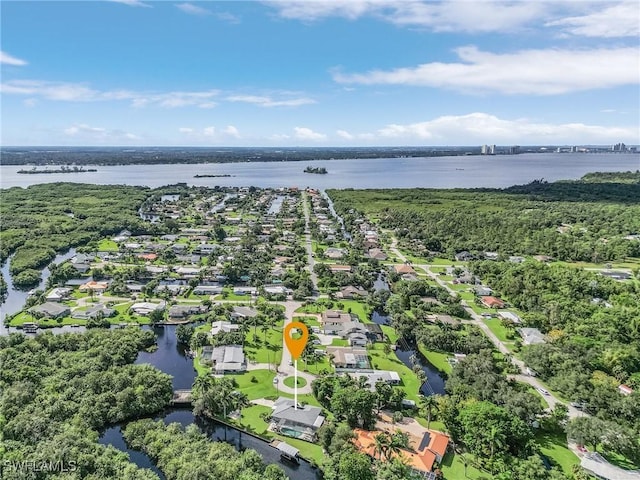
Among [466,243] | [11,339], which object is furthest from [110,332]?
[466,243]

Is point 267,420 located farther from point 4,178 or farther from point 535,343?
point 4,178

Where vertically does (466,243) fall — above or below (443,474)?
above

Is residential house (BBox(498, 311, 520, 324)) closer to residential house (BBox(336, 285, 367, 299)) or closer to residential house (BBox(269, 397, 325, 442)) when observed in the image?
residential house (BBox(336, 285, 367, 299))

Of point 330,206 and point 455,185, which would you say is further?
point 455,185

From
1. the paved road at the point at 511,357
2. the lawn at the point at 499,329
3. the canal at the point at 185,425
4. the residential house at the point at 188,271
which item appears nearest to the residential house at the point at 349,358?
the canal at the point at 185,425

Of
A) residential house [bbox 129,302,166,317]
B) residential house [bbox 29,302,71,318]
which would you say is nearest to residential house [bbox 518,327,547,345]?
residential house [bbox 129,302,166,317]
